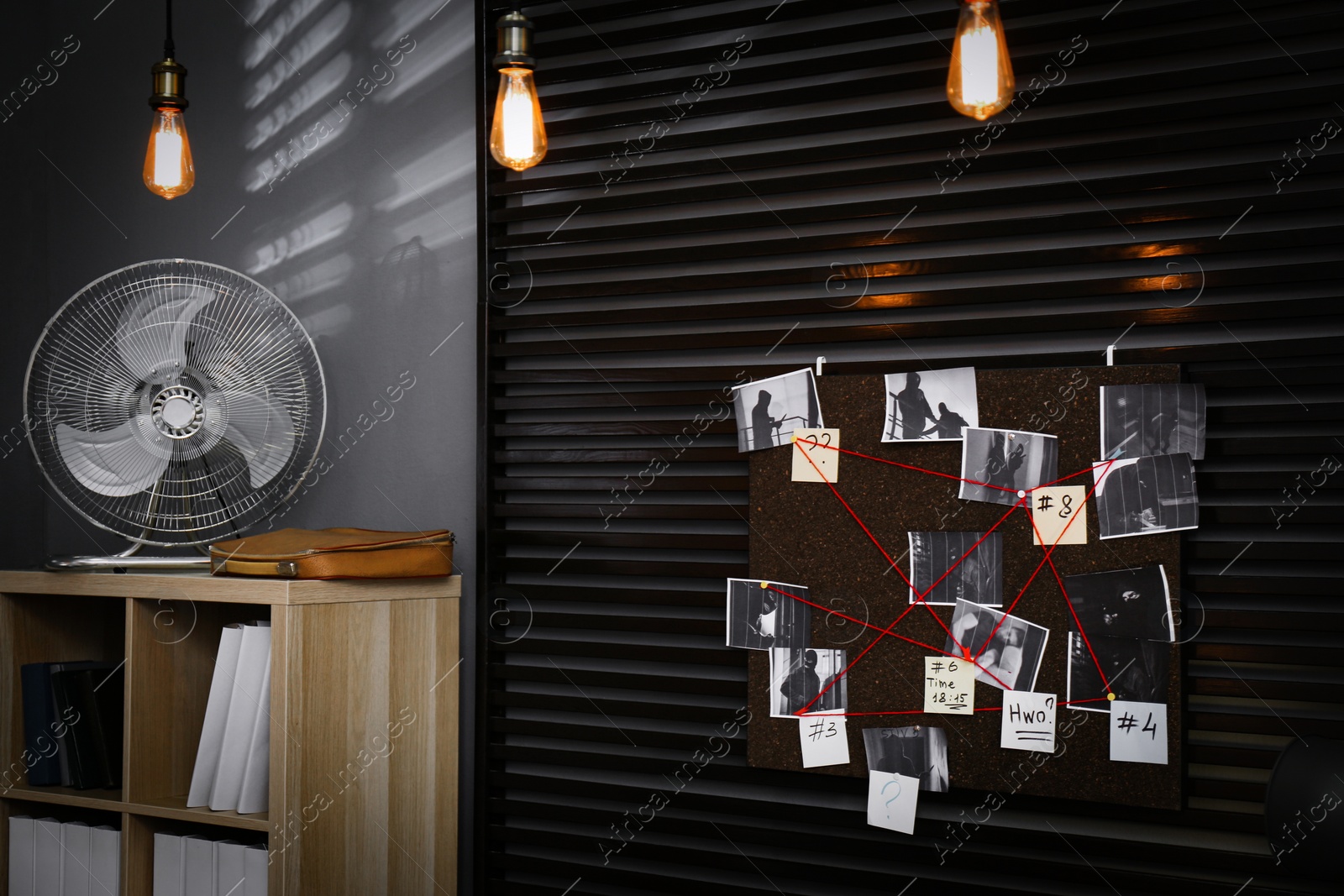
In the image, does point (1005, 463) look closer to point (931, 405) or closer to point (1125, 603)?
point (931, 405)

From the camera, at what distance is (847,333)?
1.73m

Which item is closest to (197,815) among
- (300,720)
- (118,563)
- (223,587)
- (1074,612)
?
(300,720)

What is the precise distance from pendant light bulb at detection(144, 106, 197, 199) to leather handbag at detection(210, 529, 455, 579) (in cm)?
61

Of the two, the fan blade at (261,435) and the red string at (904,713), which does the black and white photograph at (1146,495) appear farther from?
the fan blade at (261,435)

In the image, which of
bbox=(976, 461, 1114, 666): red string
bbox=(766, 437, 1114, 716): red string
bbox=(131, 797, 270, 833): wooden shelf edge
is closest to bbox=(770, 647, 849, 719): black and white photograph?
bbox=(766, 437, 1114, 716): red string

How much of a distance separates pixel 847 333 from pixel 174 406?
4.21ft

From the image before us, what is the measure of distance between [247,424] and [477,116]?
0.76 m

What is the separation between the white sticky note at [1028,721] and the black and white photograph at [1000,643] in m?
0.02

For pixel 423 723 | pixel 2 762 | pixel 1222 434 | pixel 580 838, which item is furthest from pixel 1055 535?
pixel 2 762

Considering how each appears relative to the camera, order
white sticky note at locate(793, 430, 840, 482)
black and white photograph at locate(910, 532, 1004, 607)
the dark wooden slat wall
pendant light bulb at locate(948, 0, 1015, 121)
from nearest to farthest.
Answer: pendant light bulb at locate(948, 0, 1015, 121), the dark wooden slat wall, black and white photograph at locate(910, 532, 1004, 607), white sticky note at locate(793, 430, 840, 482)

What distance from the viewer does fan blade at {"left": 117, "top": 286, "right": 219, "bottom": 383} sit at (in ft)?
6.43

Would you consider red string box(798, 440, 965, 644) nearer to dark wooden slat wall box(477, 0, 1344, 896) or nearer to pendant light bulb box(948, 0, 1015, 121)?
dark wooden slat wall box(477, 0, 1344, 896)

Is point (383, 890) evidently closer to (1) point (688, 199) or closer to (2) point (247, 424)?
(2) point (247, 424)

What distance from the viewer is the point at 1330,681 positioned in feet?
4.78
